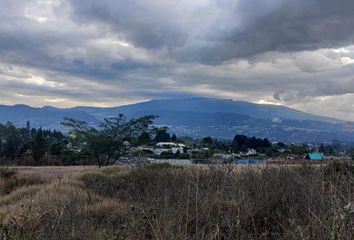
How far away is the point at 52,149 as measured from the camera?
1522 inches

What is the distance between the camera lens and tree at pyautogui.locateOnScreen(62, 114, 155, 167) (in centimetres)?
3119

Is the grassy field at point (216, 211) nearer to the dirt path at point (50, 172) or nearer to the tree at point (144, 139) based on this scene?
the dirt path at point (50, 172)

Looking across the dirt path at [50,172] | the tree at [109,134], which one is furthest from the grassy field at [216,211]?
the tree at [109,134]

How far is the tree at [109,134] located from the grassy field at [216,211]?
1888 cm

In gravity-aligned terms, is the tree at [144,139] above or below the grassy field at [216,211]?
above

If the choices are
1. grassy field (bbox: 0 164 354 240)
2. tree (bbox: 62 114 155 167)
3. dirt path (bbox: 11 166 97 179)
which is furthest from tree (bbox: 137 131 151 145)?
grassy field (bbox: 0 164 354 240)

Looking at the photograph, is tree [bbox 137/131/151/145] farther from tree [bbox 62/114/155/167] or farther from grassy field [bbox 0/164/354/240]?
grassy field [bbox 0/164/354/240]

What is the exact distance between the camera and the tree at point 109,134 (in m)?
31.2

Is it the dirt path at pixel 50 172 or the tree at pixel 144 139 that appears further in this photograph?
the tree at pixel 144 139

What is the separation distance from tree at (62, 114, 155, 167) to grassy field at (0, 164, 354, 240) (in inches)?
743

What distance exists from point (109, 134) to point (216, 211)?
25.4m

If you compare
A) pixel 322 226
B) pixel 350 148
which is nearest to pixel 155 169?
pixel 350 148

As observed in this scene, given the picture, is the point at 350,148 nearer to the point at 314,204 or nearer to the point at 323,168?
the point at 323,168

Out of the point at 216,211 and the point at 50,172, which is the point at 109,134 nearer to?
the point at 50,172
